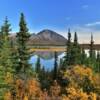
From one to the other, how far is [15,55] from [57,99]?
92.2 ft

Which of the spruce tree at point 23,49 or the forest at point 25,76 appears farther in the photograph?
the spruce tree at point 23,49

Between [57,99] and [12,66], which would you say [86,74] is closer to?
[57,99]

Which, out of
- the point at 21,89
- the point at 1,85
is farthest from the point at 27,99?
the point at 1,85

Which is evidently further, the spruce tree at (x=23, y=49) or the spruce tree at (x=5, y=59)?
the spruce tree at (x=23, y=49)

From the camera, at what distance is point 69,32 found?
13388 cm

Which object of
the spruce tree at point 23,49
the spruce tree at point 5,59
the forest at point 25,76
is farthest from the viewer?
the spruce tree at point 23,49

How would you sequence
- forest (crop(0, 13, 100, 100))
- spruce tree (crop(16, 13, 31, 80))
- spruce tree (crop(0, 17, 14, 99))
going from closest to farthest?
spruce tree (crop(0, 17, 14, 99))
forest (crop(0, 13, 100, 100))
spruce tree (crop(16, 13, 31, 80))

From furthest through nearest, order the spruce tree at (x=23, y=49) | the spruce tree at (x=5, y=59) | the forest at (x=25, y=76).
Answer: the spruce tree at (x=23, y=49) → the forest at (x=25, y=76) → the spruce tree at (x=5, y=59)

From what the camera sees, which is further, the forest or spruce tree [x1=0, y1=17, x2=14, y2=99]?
the forest

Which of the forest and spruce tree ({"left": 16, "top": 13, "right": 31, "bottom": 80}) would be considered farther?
spruce tree ({"left": 16, "top": 13, "right": 31, "bottom": 80})

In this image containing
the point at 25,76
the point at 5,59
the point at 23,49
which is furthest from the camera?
the point at 25,76

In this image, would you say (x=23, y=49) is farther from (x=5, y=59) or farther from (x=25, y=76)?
(x=25, y=76)

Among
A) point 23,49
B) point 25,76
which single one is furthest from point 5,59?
point 25,76

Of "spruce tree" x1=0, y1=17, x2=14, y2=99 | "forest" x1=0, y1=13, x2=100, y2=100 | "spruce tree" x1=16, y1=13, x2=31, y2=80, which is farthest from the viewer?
"spruce tree" x1=16, y1=13, x2=31, y2=80
